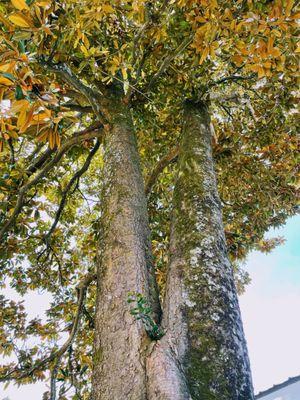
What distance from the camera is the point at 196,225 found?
2.33 m

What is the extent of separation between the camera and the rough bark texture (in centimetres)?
163

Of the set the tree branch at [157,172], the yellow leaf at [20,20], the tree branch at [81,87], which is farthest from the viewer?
the tree branch at [157,172]

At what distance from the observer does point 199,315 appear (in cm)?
181

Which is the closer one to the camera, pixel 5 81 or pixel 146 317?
pixel 5 81

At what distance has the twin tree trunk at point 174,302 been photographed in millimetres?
1565

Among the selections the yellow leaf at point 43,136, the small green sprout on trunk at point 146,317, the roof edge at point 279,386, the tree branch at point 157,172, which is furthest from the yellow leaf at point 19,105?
the roof edge at point 279,386

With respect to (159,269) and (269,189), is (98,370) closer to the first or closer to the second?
(159,269)

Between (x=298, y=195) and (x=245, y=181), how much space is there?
3.13ft

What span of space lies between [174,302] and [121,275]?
1.20 ft

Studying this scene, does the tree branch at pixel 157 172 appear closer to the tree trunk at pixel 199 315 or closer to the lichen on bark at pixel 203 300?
the lichen on bark at pixel 203 300

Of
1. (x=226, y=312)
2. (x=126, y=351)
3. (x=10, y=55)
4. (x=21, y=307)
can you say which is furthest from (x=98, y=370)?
(x=21, y=307)

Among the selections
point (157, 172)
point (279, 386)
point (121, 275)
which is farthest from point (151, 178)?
point (279, 386)

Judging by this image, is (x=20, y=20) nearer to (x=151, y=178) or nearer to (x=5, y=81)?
(x=5, y=81)

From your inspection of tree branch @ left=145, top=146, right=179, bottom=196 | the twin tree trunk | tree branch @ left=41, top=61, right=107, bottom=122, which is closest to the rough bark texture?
the twin tree trunk
